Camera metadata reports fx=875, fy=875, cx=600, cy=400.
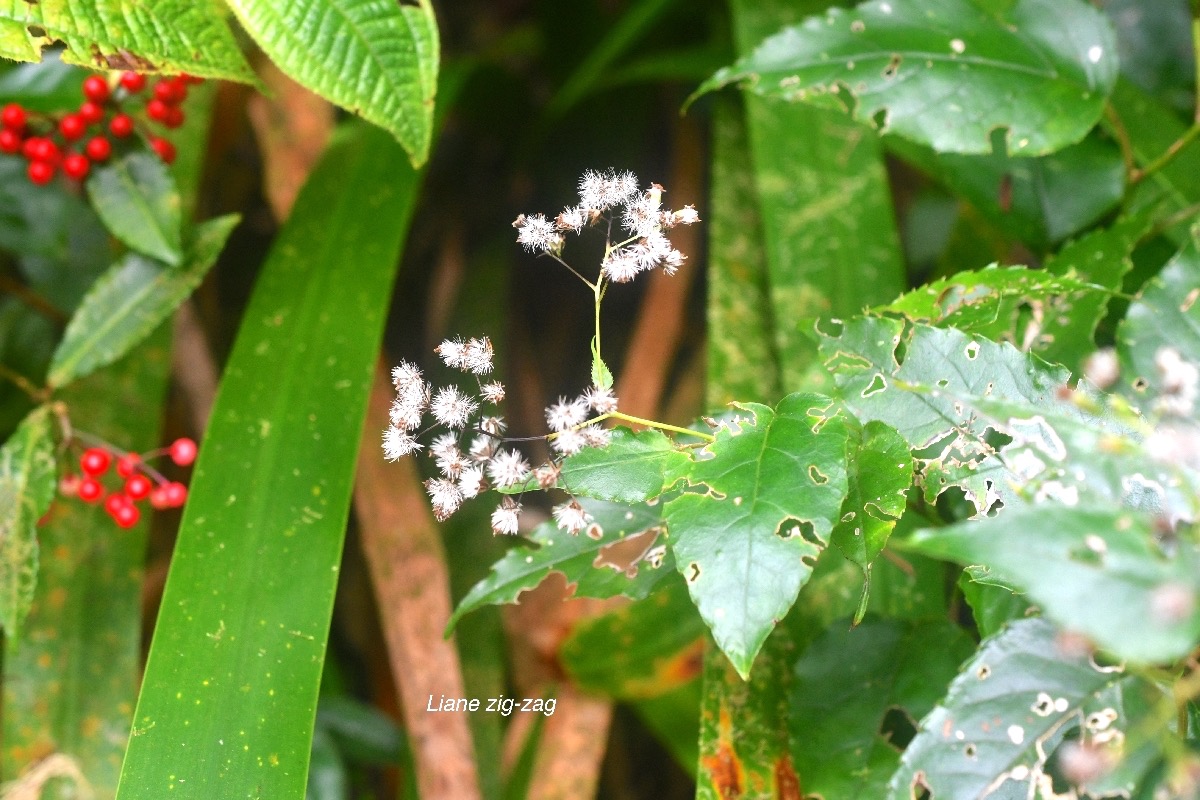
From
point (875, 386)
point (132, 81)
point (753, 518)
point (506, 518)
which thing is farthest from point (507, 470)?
→ point (132, 81)

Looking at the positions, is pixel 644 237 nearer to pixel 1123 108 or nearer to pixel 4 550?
pixel 4 550

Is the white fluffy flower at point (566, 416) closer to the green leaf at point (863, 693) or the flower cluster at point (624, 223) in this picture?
the flower cluster at point (624, 223)

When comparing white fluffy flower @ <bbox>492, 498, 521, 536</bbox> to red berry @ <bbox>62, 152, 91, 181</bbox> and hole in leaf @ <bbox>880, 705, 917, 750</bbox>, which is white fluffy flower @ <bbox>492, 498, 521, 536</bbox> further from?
red berry @ <bbox>62, 152, 91, 181</bbox>

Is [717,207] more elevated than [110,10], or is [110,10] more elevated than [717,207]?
[717,207]

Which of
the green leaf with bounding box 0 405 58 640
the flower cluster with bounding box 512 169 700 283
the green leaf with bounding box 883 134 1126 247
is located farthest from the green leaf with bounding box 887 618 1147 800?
the green leaf with bounding box 0 405 58 640

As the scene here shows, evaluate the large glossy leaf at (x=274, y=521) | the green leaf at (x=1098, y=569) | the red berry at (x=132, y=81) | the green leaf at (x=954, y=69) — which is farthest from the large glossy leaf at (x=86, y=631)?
the green leaf at (x=1098, y=569)

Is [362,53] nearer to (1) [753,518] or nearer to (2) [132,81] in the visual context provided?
(2) [132,81]

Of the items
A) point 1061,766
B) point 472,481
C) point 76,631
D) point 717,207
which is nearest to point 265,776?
point 472,481
